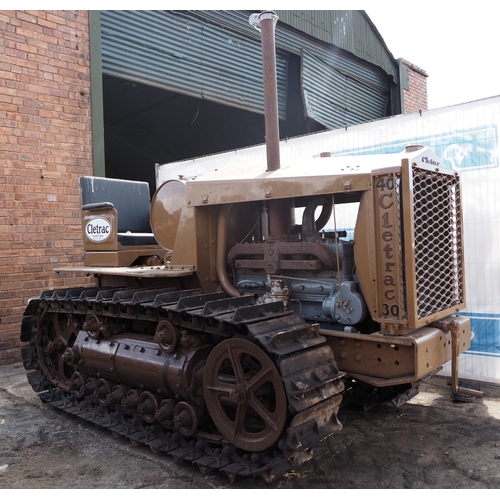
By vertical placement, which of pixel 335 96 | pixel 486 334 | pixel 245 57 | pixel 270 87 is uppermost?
pixel 245 57

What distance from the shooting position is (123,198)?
5.58 meters

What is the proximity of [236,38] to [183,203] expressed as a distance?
532 cm

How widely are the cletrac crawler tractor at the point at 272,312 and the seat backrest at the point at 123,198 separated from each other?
1228 mm

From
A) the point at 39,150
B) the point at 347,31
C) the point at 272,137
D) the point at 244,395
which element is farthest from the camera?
the point at 347,31

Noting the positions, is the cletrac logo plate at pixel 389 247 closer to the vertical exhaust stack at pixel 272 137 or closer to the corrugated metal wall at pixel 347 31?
the vertical exhaust stack at pixel 272 137

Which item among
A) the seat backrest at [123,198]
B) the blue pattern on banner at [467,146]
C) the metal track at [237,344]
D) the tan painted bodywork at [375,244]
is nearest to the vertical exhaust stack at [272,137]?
the tan painted bodywork at [375,244]

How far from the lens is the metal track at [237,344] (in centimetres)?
272

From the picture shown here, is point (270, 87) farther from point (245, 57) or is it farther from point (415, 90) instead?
point (415, 90)

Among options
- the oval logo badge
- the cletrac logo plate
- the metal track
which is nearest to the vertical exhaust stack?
the metal track

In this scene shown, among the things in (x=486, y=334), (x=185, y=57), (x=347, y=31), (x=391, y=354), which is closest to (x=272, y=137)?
(x=391, y=354)

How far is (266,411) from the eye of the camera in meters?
2.89

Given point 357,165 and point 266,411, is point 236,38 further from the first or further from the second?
point 266,411

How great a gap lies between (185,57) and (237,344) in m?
6.12

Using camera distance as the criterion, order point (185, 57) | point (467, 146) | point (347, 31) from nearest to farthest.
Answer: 1. point (467, 146)
2. point (185, 57)
3. point (347, 31)
